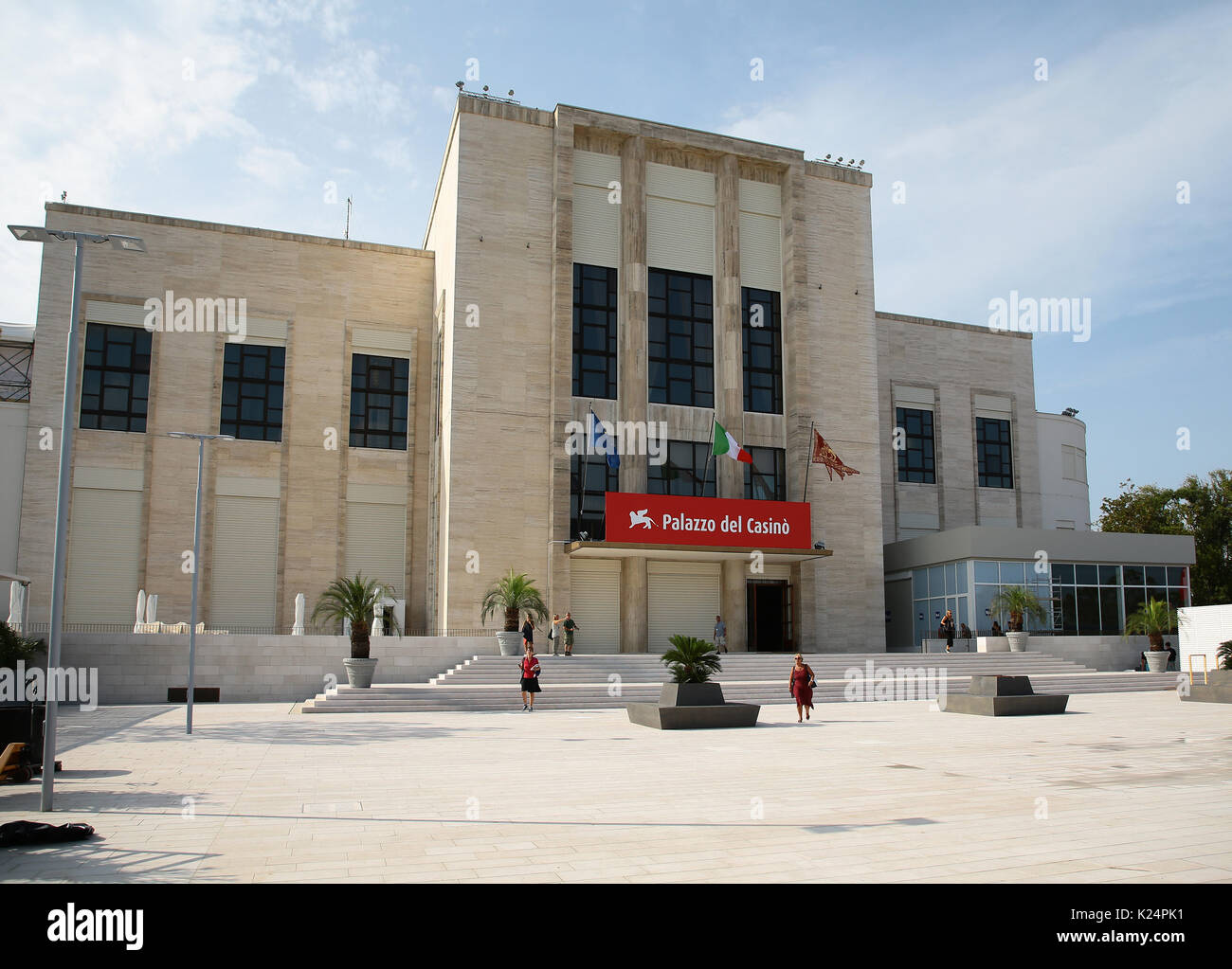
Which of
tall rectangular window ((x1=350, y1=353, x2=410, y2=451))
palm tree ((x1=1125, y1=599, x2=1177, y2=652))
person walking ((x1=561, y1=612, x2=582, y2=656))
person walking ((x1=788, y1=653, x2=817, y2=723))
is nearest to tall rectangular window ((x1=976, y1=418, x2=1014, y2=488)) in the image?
palm tree ((x1=1125, y1=599, x2=1177, y2=652))

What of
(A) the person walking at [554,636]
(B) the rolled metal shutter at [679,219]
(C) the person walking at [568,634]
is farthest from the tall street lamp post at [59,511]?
(B) the rolled metal shutter at [679,219]

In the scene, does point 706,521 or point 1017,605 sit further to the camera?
point 1017,605

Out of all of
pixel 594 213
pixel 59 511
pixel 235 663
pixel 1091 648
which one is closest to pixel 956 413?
pixel 1091 648

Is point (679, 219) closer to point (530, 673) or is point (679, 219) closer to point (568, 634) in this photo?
point (568, 634)

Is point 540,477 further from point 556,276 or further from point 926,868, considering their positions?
point 926,868

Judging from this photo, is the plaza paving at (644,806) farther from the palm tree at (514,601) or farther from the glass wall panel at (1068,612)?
the glass wall panel at (1068,612)

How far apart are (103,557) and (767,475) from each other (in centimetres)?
2565

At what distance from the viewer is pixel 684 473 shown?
38.2 m

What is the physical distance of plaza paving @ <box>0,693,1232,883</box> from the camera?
7422mm

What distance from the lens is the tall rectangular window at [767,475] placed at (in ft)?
128

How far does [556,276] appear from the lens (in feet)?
123

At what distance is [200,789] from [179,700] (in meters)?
19.2

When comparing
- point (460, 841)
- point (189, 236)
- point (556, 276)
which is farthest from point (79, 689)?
point (460, 841)

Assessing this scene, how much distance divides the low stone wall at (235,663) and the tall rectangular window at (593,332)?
1264 cm
